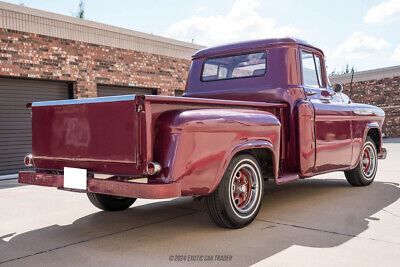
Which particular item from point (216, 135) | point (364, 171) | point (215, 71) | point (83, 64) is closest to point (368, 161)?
point (364, 171)

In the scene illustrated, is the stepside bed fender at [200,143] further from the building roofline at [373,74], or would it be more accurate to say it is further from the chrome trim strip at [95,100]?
the building roofline at [373,74]

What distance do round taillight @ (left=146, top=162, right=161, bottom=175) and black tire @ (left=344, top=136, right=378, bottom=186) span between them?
383 cm

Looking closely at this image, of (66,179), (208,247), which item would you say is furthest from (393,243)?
(66,179)

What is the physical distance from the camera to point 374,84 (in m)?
20.1

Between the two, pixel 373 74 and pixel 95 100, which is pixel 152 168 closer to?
pixel 95 100

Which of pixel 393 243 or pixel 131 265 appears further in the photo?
pixel 393 243

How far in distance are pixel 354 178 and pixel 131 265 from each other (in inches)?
166

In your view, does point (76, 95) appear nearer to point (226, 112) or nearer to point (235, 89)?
point (235, 89)

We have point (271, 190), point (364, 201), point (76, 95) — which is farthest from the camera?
point (76, 95)

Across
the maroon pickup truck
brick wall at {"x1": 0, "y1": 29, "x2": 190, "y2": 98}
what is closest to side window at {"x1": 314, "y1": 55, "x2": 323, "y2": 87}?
the maroon pickup truck

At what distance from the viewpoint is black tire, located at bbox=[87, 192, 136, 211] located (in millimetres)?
4688

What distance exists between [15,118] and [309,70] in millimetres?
7507

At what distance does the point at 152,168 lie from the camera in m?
3.17

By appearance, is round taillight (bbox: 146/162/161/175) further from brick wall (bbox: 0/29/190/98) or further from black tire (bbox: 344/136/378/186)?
brick wall (bbox: 0/29/190/98)
